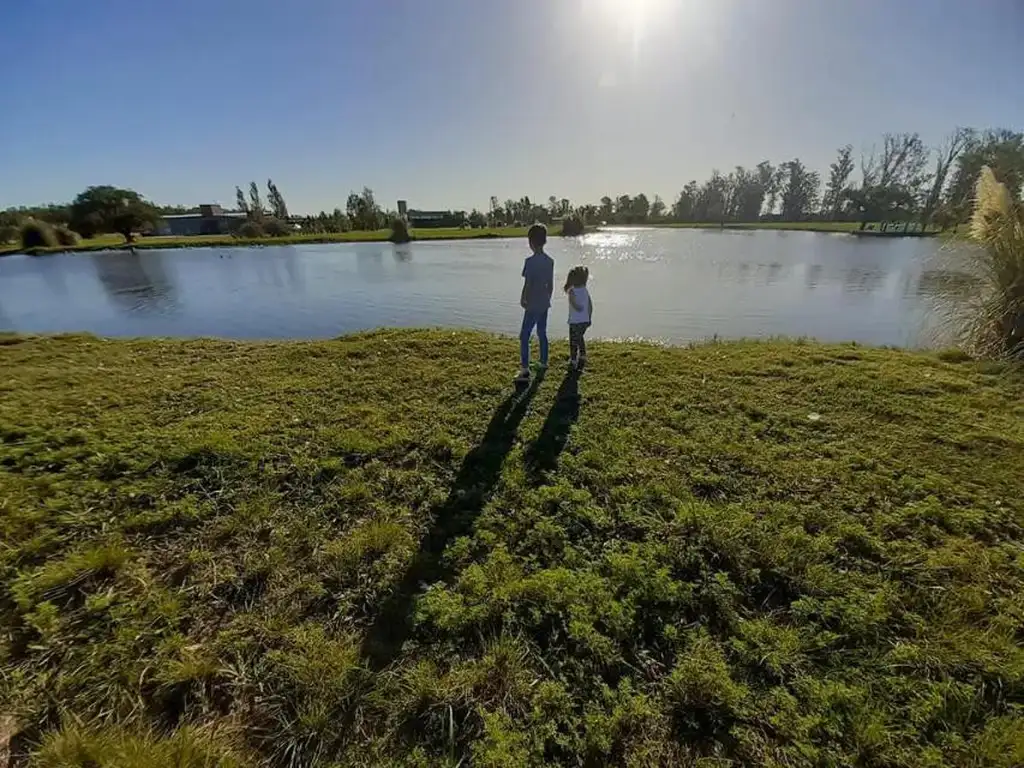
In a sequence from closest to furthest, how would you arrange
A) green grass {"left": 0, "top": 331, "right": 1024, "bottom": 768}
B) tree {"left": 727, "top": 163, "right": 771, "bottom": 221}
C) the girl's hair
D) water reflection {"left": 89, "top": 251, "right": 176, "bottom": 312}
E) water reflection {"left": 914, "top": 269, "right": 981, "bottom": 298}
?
green grass {"left": 0, "top": 331, "right": 1024, "bottom": 768}, the girl's hair, water reflection {"left": 914, "top": 269, "right": 981, "bottom": 298}, water reflection {"left": 89, "top": 251, "right": 176, "bottom": 312}, tree {"left": 727, "top": 163, "right": 771, "bottom": 221}

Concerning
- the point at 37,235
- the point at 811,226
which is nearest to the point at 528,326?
the point at 37,235

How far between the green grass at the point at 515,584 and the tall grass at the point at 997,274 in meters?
2.54

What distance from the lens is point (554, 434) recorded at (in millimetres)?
4270

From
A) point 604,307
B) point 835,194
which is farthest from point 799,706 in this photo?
point 835,194

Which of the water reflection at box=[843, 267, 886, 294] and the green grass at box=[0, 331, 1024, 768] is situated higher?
the green grass at box=[0, 331, 1024, 768]

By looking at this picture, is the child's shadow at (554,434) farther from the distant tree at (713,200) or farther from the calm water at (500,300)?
the distant tree at (713,200)

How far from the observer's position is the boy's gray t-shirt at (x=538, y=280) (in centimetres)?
541

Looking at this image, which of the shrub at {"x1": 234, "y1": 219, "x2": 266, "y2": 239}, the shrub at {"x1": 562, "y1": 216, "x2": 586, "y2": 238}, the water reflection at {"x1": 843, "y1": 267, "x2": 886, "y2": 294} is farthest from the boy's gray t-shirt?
the shrub at {"x1": 234, "y1": 219, "x2": 266, "y2": 239}

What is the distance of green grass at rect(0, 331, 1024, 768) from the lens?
1.79 meters

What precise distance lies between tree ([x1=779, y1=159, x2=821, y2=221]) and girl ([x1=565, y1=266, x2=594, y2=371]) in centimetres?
10203

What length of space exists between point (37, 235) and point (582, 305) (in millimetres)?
69080

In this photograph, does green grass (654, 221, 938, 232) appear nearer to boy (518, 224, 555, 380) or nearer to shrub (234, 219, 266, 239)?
boy (518, 224, 555, 380)

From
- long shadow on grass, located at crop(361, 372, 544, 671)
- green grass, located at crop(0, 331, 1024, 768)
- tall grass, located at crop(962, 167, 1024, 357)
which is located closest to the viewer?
green grass, located at crop(0, 331, 1024, 768)

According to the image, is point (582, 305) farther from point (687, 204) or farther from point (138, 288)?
point (687, 204)
